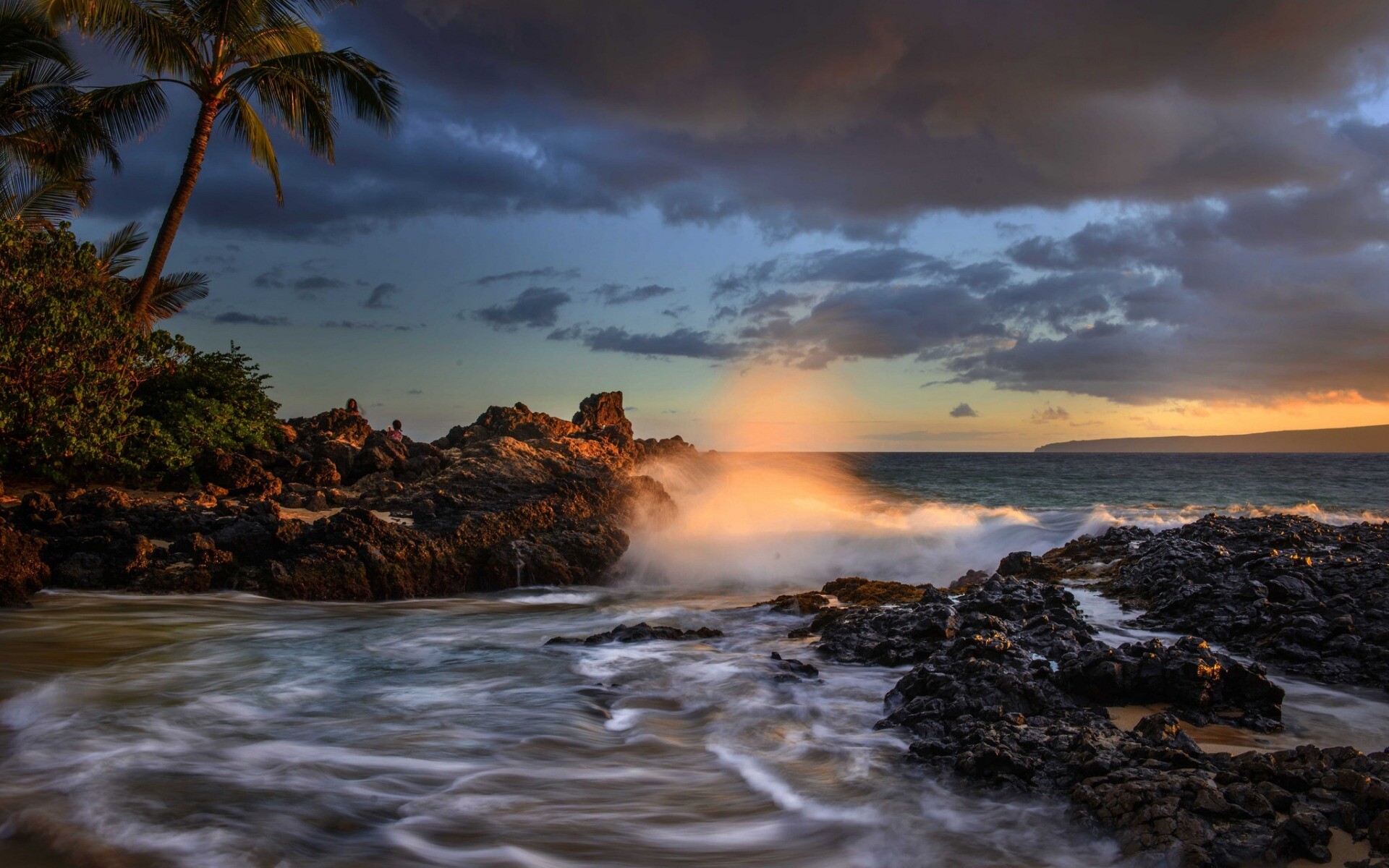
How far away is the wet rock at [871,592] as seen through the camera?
31.1 ft

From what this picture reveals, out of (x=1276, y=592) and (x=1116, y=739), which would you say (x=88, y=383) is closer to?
(x=1116, y=739)

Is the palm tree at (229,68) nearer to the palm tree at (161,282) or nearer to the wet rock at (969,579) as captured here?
the palm tree at (161,282)

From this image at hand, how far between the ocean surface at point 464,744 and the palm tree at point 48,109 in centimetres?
1251

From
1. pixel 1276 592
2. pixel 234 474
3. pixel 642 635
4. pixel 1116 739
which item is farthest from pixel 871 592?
pixel 234 474

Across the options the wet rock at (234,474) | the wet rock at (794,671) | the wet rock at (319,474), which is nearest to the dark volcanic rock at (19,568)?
the wet rock at (234,474)

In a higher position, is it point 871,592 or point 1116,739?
point 1116,739

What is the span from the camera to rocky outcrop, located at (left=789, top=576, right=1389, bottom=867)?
343cm

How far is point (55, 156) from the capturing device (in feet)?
59.3

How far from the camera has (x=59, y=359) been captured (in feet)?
39.4

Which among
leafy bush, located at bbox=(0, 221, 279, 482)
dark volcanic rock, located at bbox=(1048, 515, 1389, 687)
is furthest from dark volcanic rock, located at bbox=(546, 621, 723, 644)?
leafy bush, located at bbox=(0, 221, 279, 482)

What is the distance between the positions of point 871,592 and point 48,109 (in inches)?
812

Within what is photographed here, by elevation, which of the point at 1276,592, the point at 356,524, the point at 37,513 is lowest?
the point at 1276,592

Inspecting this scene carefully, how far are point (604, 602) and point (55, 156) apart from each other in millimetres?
18037

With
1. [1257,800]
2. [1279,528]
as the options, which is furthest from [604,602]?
[1279,528]
